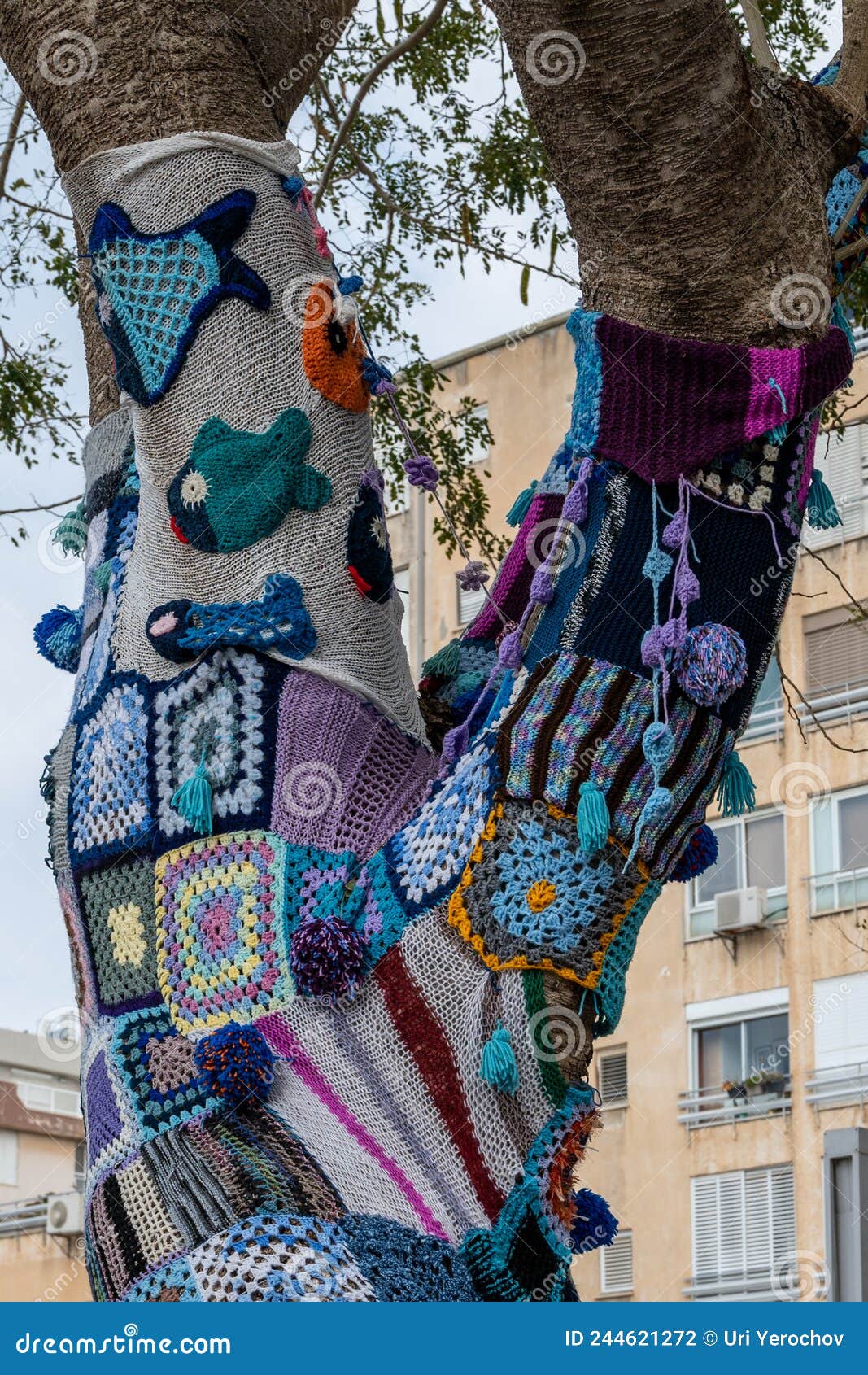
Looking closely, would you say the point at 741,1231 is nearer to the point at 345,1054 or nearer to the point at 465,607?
the point at 465,607

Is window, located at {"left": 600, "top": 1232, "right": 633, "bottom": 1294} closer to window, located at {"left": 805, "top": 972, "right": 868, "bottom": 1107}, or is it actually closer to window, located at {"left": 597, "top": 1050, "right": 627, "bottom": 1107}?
window, located at {"left": 597, "top": 1050, "right": 627, "bottom": 1107}

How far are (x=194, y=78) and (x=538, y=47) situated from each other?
692 millimetres

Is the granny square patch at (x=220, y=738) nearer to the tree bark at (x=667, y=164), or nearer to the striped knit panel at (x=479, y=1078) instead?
the striped knit panel at (x=479, y=1078)

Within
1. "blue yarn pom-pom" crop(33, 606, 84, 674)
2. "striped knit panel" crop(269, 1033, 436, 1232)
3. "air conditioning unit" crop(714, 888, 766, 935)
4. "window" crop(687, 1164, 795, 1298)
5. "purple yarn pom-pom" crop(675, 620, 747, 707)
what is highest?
"air conditioning unit" crop(714, 888, 766, 935)

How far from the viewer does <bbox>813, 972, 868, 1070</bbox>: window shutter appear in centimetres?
1579

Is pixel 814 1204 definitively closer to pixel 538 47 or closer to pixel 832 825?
pixel 832 825

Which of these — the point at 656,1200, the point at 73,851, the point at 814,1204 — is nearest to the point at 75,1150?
the point at 656,1200

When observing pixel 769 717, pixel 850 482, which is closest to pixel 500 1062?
pixel 769 717

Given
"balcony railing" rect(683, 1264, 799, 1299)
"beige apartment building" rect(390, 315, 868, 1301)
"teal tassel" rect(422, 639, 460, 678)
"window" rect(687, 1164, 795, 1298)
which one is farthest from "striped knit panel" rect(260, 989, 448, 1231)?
"window" rect(687, 1164, 795, 1298)

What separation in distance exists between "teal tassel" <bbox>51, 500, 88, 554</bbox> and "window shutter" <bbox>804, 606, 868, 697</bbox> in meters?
13.6

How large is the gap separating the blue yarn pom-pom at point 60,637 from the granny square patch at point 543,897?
960mm

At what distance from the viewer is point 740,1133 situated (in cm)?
1611

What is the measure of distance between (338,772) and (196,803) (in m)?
0.21

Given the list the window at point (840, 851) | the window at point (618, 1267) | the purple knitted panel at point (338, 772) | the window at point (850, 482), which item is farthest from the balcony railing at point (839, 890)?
the purple knitted panel at point (338, 772)
